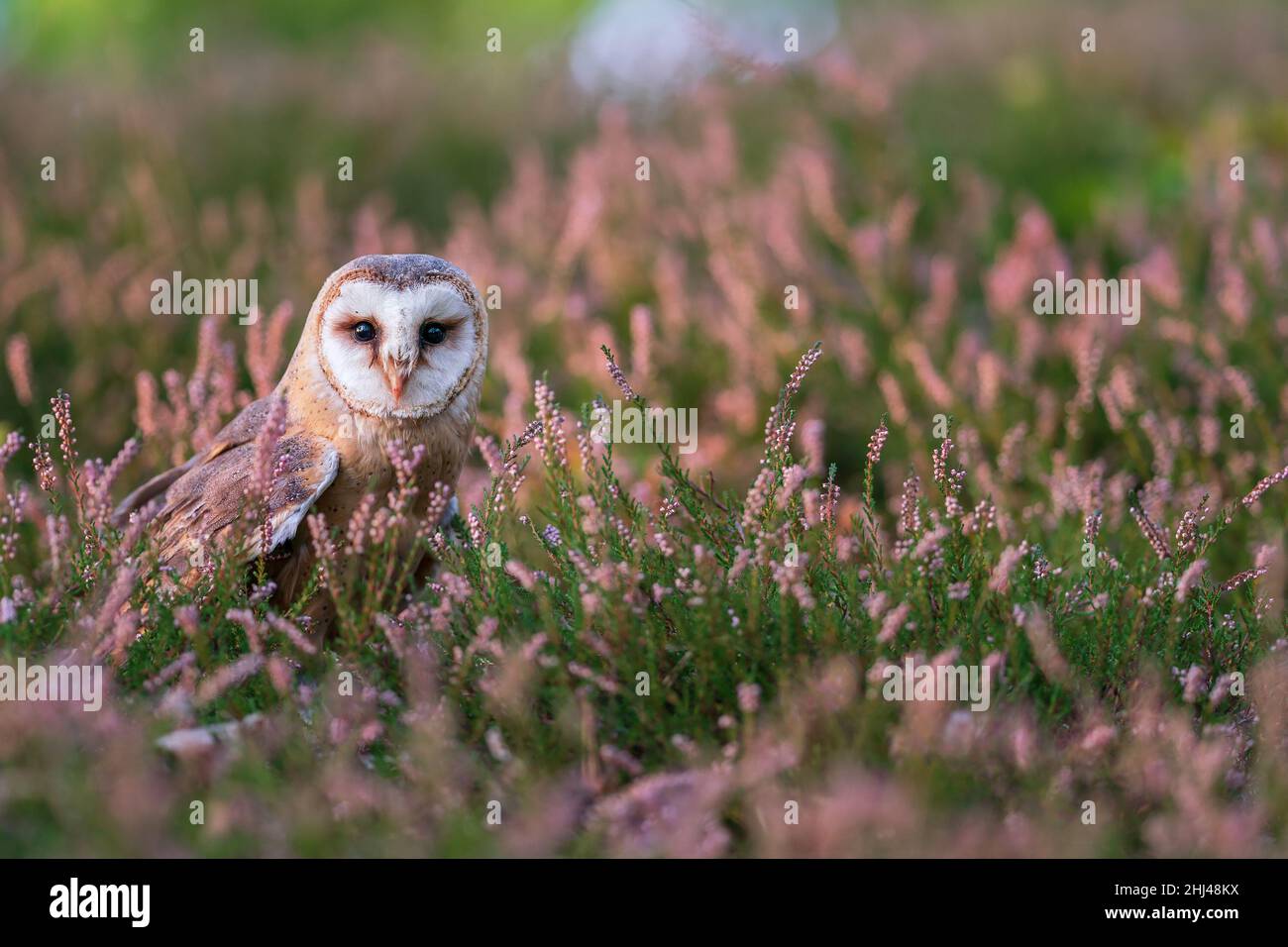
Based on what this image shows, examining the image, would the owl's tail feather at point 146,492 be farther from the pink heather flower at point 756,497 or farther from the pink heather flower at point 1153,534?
the pink heather flower at point 1153,534

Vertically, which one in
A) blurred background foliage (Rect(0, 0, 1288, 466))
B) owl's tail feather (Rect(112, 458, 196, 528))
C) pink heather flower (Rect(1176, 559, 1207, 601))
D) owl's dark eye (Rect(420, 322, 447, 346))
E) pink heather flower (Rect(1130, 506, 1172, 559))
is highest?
blurred background foliage (Rect(0, 0, 1288, 466))

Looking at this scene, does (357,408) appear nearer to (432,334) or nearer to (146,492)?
(432,334)

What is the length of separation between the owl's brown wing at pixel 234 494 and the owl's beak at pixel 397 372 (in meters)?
0.23

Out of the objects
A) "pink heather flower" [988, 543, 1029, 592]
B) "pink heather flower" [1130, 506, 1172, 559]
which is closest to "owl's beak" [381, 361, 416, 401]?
"pink heather flower" [988, 543, 1029, 592]

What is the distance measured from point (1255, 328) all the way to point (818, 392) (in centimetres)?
155

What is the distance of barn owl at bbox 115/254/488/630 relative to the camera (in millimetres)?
3160

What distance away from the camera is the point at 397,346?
10.3ft

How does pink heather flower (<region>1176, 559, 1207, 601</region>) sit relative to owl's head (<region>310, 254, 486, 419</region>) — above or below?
below

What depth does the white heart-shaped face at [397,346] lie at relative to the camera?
124 inches

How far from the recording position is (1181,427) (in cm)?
431

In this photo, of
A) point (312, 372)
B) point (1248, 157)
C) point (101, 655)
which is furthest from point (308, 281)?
point (1248, 157)

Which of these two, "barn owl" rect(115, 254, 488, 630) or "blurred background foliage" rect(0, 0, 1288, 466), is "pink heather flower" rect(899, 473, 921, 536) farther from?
"blurred background foliage" rect(0, 0, 1288, 466)
